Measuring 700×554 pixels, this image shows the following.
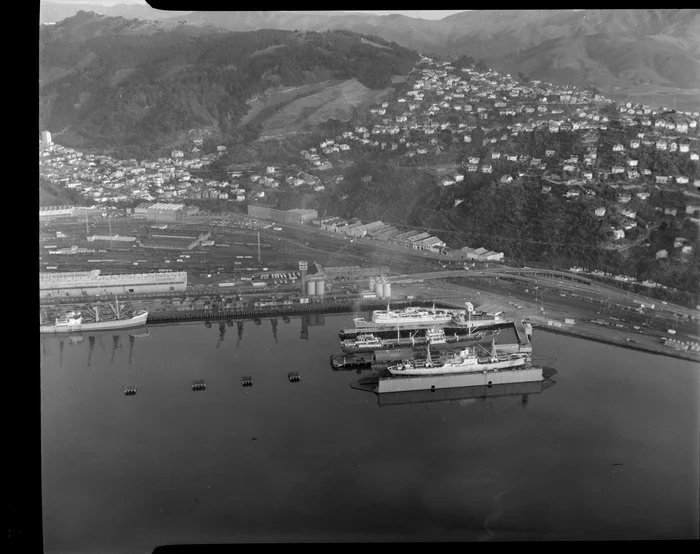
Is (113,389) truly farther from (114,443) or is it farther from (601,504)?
(601,504)

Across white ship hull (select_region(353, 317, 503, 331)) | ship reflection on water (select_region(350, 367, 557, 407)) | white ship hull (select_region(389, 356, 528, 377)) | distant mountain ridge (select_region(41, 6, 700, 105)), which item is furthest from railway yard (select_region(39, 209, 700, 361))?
distant mountain ridge (select_region(41, 6, 700, 105))

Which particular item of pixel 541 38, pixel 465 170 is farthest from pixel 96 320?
pixel 541 38

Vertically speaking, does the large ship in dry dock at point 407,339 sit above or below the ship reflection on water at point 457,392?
above

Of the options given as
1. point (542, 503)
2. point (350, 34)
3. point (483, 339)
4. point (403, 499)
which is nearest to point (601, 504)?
point (542, 503)

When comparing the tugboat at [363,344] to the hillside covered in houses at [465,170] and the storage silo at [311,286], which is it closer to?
the storage silo at [311,286]

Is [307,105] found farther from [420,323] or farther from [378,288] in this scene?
[420,323]

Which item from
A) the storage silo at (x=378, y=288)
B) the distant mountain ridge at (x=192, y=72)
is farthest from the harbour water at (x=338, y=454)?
the distant mountain ridge at (x=192, y=72)
